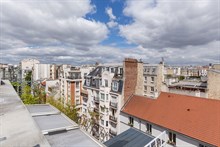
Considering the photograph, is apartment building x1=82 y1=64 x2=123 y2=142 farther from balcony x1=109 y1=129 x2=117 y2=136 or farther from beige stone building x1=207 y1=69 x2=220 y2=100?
A: beige stone building x1=207 y1=69 x2=220 y2=100

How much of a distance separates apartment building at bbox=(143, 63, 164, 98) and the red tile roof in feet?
65.8

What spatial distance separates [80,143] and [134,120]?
19.2 metres

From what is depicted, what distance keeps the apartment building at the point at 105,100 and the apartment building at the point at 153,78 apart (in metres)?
15.9

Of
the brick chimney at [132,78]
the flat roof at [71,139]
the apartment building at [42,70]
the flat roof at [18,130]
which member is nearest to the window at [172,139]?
the brick chimney at [132,78]

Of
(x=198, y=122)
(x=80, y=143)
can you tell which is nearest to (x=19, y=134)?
(x=80, y=143)

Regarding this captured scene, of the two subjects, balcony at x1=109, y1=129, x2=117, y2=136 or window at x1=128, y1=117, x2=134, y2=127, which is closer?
window at x1=128, y1=117, x2=134, y2=127

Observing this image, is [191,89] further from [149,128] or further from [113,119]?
[149,128]

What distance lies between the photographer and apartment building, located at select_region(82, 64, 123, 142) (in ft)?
91.5

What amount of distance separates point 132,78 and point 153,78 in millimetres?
18964

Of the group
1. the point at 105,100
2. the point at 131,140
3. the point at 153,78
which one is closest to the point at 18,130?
the point at 131,140

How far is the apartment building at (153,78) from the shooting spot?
43.8 m

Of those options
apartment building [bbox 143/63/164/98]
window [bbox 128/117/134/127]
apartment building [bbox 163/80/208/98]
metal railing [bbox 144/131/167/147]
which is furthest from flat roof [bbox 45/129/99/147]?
apartment building [bbox 143/63/164/98]

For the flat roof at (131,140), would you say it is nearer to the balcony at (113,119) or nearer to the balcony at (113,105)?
the balcony at (113,105)

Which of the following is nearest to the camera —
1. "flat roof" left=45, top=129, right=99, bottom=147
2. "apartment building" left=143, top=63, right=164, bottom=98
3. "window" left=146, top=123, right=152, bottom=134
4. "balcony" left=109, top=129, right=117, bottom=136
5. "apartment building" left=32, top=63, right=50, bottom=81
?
"flat roof" left=45, top=129, right=99, bottom=147
